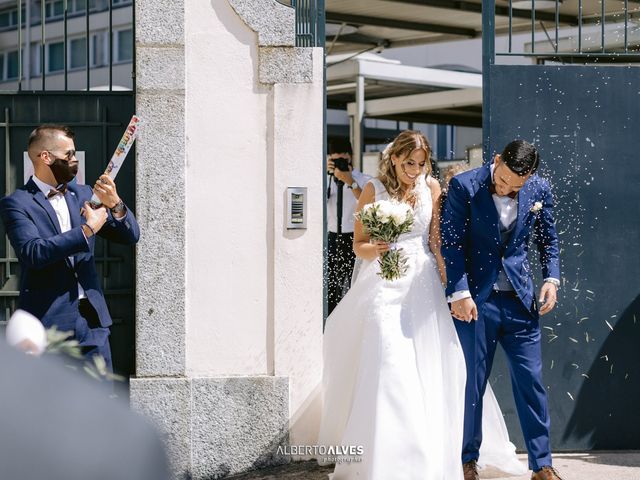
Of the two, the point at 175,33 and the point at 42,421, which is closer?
the point at 42,421

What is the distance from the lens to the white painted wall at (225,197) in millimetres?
7406

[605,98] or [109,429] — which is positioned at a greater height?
[605,98]

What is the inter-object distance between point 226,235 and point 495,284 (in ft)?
6.06

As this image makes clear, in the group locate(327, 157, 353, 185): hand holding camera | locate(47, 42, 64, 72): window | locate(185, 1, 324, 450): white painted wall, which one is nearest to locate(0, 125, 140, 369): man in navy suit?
locate(185, 1, 324, 450): white painted wall

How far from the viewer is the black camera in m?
9.70

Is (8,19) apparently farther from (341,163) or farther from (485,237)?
(485,237)

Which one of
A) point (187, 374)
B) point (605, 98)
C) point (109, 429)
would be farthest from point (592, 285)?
point (109, 429)

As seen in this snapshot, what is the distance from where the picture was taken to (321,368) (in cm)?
752

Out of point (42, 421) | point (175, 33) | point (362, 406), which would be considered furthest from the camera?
point (175, 33)

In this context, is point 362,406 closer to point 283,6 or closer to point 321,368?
point 321,368

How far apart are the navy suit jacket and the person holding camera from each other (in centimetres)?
364

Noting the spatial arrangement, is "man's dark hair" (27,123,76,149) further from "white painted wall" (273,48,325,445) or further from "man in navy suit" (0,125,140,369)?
"white painted wall" (273,48,325,445)

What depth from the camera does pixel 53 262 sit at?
19.6 ft

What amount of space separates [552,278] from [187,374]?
7.96 ft
